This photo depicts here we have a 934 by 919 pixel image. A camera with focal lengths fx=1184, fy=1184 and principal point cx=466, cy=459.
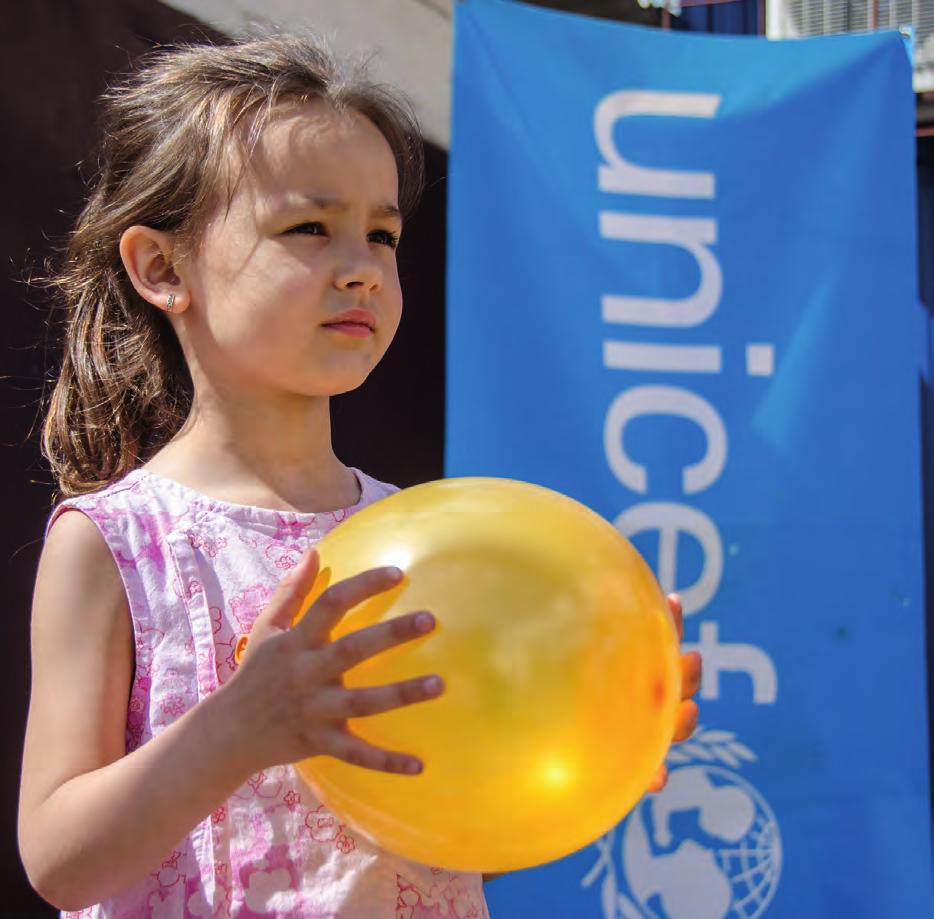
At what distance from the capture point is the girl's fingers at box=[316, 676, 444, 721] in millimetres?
840

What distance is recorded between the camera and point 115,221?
4.54ft

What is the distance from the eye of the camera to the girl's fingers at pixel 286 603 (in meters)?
0.91

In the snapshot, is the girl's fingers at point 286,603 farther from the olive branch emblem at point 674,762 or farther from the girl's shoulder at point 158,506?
the olive branch emblem at point 674,762

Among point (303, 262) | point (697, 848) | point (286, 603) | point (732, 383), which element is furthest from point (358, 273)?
point (697, 848)

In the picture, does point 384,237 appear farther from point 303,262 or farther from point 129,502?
point 129,502

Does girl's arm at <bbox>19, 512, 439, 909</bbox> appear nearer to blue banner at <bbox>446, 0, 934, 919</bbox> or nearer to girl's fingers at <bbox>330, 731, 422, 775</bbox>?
girl's fingers at <bbox>330, 731, 422, 775</bbox>

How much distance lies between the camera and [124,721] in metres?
1.07

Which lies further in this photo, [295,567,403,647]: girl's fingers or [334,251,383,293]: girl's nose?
[334,251,383,293]: girl's nose

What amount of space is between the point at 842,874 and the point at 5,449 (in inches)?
84.2

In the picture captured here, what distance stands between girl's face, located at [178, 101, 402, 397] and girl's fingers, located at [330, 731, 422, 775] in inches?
18.1

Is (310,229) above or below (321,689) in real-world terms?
above

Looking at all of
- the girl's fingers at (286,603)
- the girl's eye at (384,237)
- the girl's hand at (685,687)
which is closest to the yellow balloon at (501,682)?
the girl's fingers at (286,603)

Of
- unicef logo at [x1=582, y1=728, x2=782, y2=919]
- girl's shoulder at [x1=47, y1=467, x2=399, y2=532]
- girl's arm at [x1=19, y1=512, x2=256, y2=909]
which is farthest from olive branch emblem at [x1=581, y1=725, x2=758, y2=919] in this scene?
girl's arm at [x1=19, y1=512, x2=256, y2=909]

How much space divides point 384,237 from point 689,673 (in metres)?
0.56
